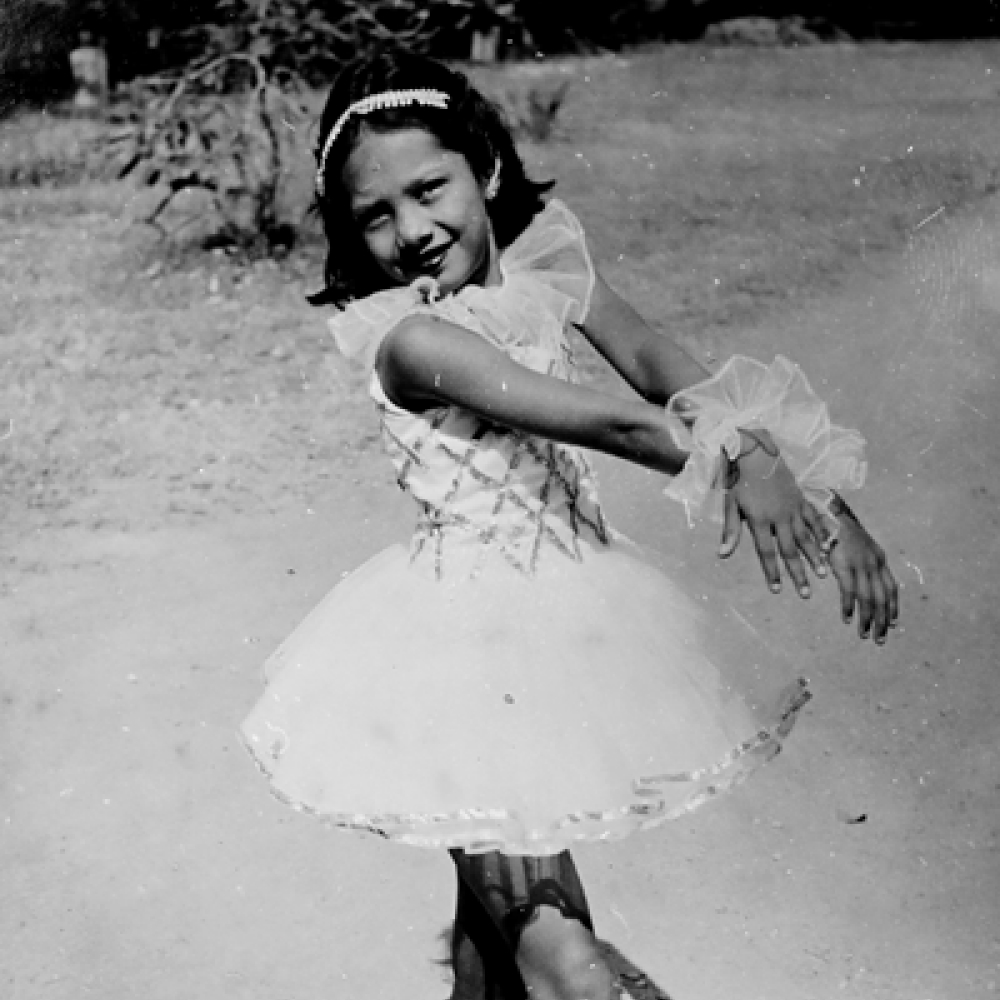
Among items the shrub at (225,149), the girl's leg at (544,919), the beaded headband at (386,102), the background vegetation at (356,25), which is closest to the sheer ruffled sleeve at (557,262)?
the beaded headband at (386,102)

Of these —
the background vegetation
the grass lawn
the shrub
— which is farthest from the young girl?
the background vegetation

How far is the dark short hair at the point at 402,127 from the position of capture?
7.13 ft

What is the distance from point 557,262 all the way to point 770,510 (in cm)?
65

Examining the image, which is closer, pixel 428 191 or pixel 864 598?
pixel 864 598

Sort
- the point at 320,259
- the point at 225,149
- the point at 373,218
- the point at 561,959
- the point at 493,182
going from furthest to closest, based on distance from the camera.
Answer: the point at 225,149 < the point at 320,259 < the point at 493,182 < the point at 373,218 < the point at 561,959

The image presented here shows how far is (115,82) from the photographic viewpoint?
9242 millimetres

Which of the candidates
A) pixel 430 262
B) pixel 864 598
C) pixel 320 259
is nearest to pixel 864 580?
pixel 864 598

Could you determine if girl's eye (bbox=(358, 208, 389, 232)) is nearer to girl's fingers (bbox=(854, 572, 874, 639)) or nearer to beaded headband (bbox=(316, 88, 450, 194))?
beaded headband (bbox=(316, 88, 450, 194))

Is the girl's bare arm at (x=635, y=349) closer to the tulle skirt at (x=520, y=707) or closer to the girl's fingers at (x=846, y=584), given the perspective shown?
the tulle skirt at (x=520, y=707)

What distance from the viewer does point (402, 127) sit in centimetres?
216

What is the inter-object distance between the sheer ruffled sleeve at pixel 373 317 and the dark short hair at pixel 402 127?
0.14m

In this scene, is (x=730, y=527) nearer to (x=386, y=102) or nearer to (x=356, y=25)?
(x=386, y=102)

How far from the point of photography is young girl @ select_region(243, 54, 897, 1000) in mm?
1887

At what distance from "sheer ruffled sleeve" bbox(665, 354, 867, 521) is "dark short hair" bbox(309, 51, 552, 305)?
1.80ft
